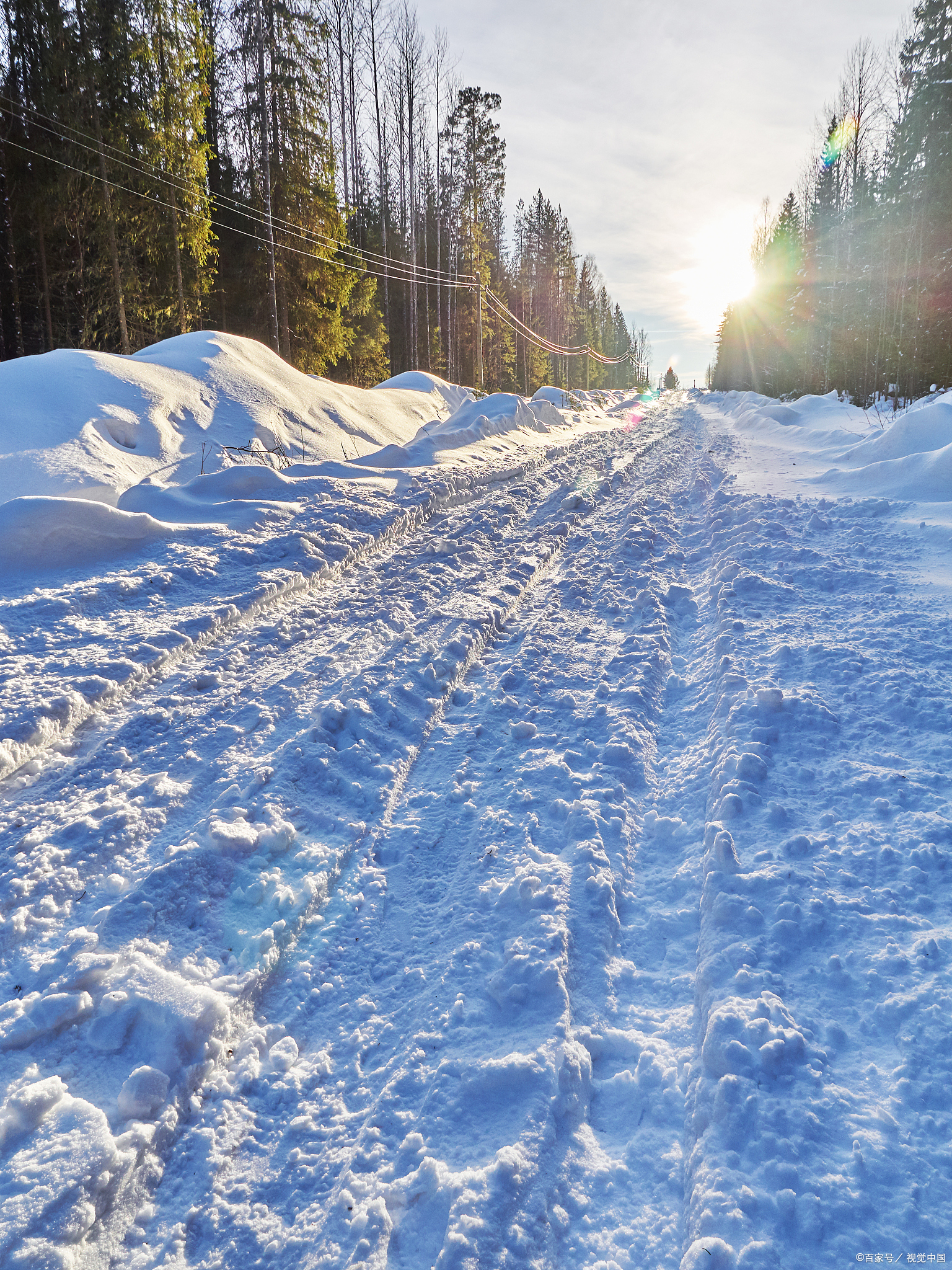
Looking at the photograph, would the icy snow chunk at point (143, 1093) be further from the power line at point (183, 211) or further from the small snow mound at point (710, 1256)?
the power line at point (183, 211)

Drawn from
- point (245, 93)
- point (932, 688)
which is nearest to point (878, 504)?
point (932, 688)

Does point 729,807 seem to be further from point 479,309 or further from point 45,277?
point 479,309

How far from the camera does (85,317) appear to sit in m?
16.8

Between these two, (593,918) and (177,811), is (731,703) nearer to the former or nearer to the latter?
(593,918)

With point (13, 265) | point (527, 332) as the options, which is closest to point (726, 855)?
point (13, 265)

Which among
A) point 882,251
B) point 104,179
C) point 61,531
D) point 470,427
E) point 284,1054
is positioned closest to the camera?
point 284,1054

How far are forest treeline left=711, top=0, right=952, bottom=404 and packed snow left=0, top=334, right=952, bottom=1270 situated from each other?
25174 mm

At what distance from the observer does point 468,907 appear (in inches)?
82.4

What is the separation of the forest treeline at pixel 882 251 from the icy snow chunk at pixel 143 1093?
27878 mm

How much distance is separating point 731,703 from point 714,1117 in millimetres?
1940

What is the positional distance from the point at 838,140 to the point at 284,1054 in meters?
40.0

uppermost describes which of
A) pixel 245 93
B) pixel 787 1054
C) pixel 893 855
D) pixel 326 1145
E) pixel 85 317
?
pixel 245 93

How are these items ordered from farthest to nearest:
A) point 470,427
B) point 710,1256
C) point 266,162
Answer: point 266,162 → point 470,427 → point 710,1256

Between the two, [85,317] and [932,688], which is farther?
[85,317]
